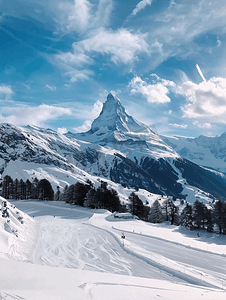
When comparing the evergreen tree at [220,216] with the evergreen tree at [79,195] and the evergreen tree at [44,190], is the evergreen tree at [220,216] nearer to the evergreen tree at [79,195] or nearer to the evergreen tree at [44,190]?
the evergreen tree at [79,195]

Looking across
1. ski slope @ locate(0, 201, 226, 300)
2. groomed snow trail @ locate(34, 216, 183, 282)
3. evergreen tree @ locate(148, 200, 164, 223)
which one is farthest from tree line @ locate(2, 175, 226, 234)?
groomed snow trail @ locate(34, 216, 183, 282)

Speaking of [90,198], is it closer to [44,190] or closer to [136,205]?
[136,205]

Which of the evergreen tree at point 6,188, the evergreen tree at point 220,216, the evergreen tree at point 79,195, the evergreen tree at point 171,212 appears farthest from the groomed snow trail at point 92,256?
the evergreen tree at point 6,188

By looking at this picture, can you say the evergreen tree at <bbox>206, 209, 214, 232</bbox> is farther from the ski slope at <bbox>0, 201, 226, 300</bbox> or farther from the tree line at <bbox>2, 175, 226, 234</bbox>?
the ski slope at <bbox>0, 201, 226, 300</bbox>

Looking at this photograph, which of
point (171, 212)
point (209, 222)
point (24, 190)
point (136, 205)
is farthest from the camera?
point (24, 190)

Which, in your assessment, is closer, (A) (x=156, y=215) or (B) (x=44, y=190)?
(A) (x=156, y=215)

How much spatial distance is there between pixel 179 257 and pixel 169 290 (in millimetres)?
12157

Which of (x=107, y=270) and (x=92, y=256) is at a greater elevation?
(x=107, y=270)

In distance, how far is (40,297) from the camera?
9031 mm

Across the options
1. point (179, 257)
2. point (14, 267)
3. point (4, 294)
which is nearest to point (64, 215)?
point (179, 257)

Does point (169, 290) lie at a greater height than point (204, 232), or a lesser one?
greater

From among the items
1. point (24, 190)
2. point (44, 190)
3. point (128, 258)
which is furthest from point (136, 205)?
point (24, 190)

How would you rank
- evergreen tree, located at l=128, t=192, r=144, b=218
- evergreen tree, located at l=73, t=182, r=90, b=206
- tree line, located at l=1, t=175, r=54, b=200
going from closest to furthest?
evergreen tree, located at l=128, t=192, r=144, b=218
evergreen tree, located at l=73, t=182, r=90, b=206
tree line, located at l=1, t=175, r=54, b=200

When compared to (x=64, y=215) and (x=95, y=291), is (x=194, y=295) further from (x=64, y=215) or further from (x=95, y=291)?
(x=64, y=215)
